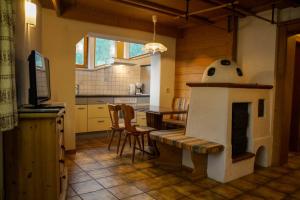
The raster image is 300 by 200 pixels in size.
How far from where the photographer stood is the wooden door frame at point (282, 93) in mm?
3281

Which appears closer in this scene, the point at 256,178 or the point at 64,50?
the point at 256,178

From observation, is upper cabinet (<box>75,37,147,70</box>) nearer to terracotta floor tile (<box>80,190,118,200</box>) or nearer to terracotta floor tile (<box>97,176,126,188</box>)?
terracotta floor tile (<box>97,176,126,188</box>)

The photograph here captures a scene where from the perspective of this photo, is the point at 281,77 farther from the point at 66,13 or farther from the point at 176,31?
the point at 66,13

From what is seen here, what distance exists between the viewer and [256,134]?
10.5 feet

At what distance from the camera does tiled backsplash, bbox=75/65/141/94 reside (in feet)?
18.3

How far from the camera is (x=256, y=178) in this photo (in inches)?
115

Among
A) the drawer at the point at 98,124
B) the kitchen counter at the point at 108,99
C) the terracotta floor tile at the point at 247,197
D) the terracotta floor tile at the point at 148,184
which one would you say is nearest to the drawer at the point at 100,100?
the kitchen counter at the point at 108,99

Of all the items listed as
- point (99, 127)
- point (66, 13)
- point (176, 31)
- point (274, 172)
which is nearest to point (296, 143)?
point (274, 172)

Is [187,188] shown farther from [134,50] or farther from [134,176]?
[134,50]

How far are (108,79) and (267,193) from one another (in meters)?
4.41

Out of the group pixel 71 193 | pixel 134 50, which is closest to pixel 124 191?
pixel 71 193

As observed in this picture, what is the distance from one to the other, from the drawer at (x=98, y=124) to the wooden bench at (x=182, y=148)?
204 cm

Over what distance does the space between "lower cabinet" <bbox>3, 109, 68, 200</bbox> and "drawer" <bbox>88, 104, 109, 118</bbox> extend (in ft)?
10.5

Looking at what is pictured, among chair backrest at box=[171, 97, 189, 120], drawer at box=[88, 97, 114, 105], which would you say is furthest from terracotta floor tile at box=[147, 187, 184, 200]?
drawer at box=[88, 97, 114, 105]
